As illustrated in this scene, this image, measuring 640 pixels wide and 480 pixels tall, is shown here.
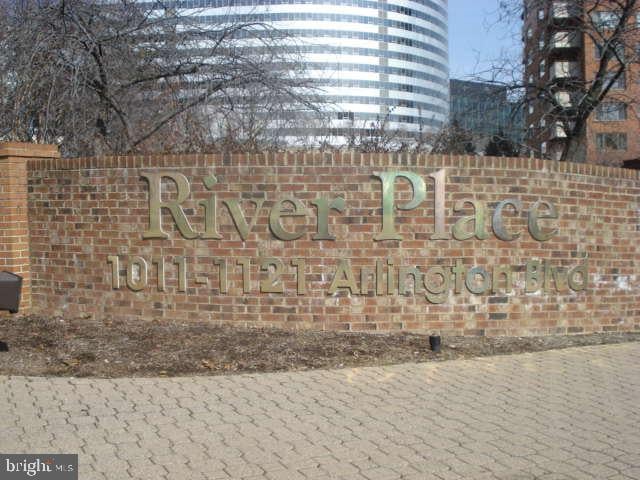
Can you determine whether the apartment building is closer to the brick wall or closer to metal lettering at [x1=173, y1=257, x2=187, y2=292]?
the brick wall

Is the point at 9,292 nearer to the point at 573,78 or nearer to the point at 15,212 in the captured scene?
the point at 15,212

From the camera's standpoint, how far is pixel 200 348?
22.0 ft

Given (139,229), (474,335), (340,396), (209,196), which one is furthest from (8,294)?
(474,335)

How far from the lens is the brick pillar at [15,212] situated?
8.38m

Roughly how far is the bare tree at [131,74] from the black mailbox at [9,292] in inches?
132

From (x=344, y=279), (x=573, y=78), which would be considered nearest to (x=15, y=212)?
(x=344, y=279)

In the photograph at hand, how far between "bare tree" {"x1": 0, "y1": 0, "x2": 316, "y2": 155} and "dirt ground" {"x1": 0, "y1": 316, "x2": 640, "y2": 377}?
3372 millimetres

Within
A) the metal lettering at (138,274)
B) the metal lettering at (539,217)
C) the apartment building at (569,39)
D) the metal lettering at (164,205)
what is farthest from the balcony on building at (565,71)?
the metal lettering at (138,274)

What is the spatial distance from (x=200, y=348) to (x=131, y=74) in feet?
17.0

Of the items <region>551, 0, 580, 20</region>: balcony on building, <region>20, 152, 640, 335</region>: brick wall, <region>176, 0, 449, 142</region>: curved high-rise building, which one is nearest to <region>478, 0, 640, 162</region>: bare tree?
<region>551, 0, 580, 20</region>: balcony on building

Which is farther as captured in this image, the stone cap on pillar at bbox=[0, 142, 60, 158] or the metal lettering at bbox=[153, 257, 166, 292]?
the stone cap on pillar at bbox=[0, 142, 60, 158]

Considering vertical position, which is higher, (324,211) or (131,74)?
(131,74)

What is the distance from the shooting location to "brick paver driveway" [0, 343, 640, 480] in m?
4.00

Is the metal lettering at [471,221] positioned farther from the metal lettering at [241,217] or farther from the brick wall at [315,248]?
the metal lettering at [241,217]
